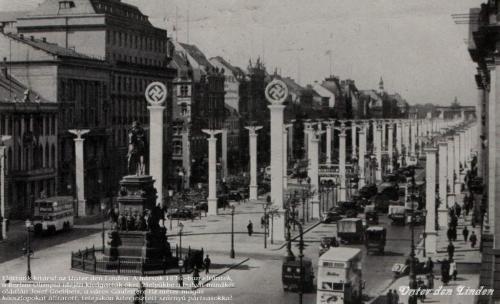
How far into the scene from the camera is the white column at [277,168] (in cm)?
5244

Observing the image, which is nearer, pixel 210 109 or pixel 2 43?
pixel 2 43

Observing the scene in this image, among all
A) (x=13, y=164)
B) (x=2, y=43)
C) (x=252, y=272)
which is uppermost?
(x=2, y=43)

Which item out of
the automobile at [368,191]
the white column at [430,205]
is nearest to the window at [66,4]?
the automobile at [368,191]

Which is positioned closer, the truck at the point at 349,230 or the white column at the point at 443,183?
the truck at the point at 349,230

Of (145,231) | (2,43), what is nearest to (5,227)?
(145,231)

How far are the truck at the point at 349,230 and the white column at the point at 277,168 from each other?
358 cm

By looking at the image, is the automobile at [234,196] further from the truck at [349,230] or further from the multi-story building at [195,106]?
the truck at [349,230]

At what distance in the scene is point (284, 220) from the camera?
5341cm

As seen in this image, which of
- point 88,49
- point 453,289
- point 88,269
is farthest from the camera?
point 88,49

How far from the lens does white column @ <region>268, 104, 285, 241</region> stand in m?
52.4

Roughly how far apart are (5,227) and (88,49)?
34540mm

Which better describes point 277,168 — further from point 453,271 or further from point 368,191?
point 368,191

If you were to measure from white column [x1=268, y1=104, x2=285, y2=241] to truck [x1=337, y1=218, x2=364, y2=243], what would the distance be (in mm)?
3579

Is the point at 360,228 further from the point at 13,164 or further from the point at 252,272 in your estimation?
the point at 13,164
